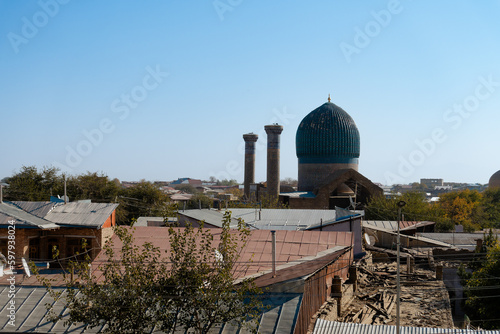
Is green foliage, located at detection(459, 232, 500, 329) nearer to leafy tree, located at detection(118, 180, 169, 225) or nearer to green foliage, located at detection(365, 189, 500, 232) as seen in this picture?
green foliage, located at detection(365, 189, 500, 232)

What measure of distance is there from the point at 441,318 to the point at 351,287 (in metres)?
2.48

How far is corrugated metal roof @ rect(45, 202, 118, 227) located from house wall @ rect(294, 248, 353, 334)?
735 centimetres

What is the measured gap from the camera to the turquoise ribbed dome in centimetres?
4322

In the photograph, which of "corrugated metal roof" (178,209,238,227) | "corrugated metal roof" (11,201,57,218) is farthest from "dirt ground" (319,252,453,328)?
"corrugated metal roof" (11,201,57,218)

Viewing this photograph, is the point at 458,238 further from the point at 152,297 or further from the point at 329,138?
the point at 152,297

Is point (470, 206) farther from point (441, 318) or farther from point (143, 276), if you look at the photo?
point (143, 276)

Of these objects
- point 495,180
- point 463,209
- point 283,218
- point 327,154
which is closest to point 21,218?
point 283,218

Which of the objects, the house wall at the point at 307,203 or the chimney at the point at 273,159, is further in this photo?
the chimney at the point at 273,159

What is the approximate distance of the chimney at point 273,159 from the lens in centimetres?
4634

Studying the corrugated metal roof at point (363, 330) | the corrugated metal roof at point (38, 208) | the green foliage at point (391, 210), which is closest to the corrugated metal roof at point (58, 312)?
the corrugated metal roof at point (363, 330)

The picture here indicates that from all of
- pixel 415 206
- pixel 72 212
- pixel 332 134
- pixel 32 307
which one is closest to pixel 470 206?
pixel 415 206

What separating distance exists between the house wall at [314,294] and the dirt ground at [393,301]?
0.38m

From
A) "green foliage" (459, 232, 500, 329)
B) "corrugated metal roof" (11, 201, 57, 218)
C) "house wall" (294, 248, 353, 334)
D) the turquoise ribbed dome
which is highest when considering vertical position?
the turquoise ribbed dome

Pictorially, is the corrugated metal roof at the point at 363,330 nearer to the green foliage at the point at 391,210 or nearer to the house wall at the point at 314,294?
the house wall at the point at 314,294
